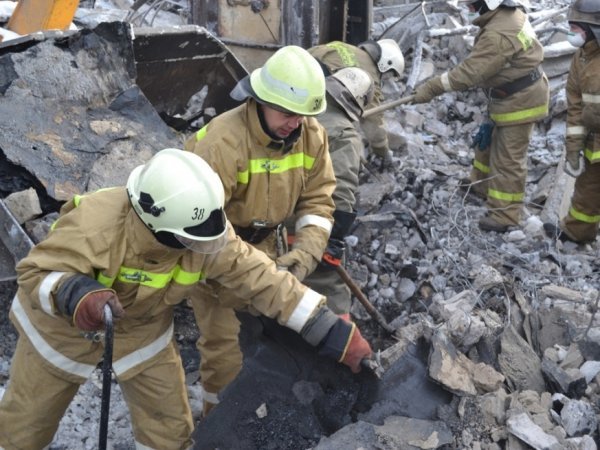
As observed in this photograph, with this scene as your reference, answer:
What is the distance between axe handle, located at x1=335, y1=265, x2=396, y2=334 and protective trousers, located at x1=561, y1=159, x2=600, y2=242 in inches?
90.7

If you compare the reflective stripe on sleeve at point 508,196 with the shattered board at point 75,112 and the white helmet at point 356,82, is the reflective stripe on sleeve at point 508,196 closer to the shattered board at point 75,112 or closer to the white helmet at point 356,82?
the white helmet at point 356,82

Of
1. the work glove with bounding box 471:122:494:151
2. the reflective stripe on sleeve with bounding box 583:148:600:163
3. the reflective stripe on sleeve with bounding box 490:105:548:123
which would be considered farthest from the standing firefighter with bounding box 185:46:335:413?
the work glove with bounding box 471:122:494:151

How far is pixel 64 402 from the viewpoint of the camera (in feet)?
11.5

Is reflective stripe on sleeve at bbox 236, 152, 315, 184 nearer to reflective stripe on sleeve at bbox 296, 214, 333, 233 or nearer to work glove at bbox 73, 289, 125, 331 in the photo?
reflective stripe on sleeve at bbox 296, 214, 333, 233

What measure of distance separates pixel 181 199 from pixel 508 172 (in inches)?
174

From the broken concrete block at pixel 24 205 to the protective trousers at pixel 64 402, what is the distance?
1.20 meters

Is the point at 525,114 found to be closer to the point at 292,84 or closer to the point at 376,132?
the point at 376,132

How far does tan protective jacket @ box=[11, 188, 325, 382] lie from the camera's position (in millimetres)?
3061

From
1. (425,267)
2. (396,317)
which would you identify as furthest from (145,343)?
(425,267)

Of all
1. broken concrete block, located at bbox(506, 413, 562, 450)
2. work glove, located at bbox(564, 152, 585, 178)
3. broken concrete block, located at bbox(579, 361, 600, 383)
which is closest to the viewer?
broken concrete block, located at bbox(506, 413, 562, 450)

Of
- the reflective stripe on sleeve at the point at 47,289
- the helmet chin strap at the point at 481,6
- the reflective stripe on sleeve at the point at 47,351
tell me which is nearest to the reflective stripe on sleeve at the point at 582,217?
the helmet chin strap at the point at 481,6

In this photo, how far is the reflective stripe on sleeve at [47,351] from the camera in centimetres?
332

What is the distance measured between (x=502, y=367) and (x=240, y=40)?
16.4 feet

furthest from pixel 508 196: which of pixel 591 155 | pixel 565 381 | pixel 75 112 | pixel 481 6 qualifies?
pixel 75 112
